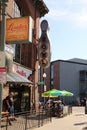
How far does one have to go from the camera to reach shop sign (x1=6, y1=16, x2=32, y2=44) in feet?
65.3

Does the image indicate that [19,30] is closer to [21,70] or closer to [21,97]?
[21,70]

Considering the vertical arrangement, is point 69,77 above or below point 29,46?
below

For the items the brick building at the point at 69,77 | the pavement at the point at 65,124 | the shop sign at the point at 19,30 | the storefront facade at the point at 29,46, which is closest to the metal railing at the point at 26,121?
the pavement at the point at 65,124

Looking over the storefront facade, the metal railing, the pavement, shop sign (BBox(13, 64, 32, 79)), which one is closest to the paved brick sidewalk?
the pavement

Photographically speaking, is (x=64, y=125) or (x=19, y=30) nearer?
(x=19, y=30)

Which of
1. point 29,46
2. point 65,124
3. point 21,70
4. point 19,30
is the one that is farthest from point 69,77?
point 19,30

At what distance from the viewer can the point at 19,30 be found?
67.3 feet

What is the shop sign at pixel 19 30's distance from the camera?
19891 millimetres

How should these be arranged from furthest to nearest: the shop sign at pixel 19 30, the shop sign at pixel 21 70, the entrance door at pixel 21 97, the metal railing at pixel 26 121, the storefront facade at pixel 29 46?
1. the storefront facade at pixel 29 46
2. the entrance door at pixel 21 97
3. the shop sign at pixel 21 70
4. the shop sign at pixel 19 30
5. the metal railing at pixel 26 121

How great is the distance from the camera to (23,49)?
3322 cm

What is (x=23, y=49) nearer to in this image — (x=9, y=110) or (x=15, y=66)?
(x=15, y=66)

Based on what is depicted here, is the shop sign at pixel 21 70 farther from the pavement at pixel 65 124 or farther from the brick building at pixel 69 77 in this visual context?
the brick building at pixel 69 77

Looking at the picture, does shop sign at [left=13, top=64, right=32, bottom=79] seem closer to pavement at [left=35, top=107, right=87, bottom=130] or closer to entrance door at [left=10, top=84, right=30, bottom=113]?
entrance door at [left=10, top=84, right=30, bottom=113]

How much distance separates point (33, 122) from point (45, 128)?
1.63 metres
